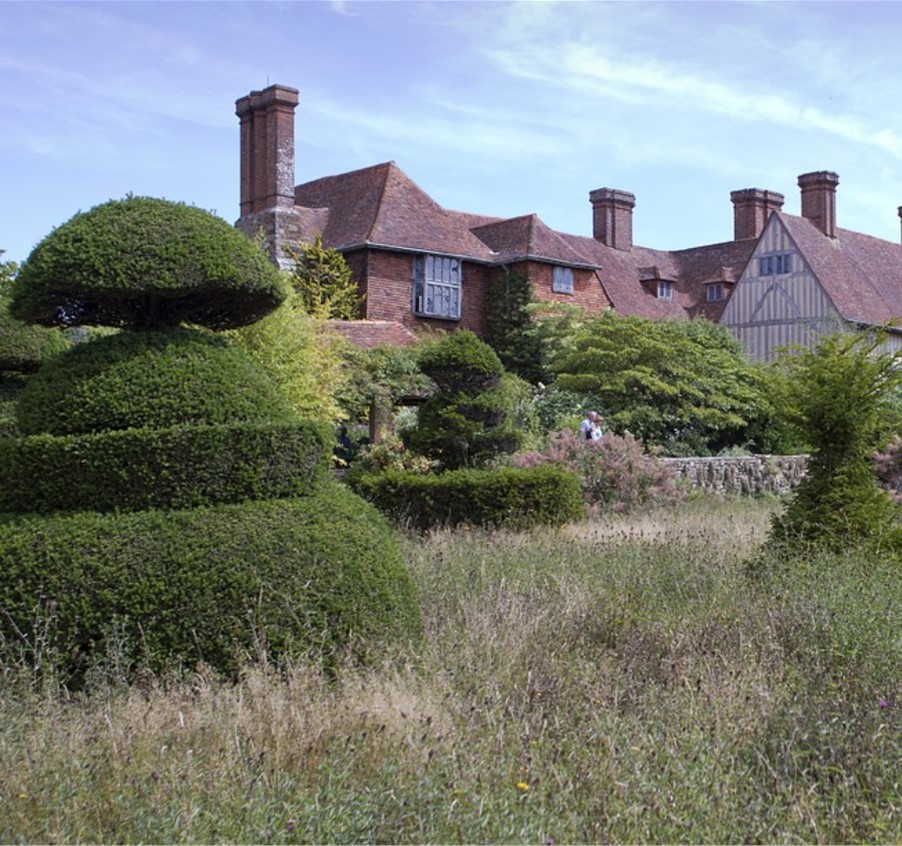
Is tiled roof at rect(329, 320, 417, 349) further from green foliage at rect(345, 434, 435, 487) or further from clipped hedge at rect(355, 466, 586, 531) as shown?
clipped hedge at rect(355, 466, 586, 531)

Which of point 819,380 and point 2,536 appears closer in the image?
point 2,536

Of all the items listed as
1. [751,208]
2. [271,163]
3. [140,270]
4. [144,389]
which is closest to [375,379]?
[271,163]

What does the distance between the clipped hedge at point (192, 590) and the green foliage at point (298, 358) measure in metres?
11.5

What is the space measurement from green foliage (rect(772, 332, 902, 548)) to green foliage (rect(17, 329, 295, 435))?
3.90 m

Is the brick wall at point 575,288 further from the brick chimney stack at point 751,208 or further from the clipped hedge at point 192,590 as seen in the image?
the clipped hedge at point 192,590

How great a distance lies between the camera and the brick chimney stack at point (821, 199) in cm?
3909

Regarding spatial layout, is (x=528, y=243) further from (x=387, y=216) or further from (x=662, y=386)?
(x=662, y=386)

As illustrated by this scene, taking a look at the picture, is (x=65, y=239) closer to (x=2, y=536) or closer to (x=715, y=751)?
(x=2, y=536)

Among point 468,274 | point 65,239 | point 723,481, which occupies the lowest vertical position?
point 723,481

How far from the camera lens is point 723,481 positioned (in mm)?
19234

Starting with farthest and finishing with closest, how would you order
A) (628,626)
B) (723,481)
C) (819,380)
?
(723,481) < (819,380) < (628,626)

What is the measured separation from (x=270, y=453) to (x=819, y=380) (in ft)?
13.8

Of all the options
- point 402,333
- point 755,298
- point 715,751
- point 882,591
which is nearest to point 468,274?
point 402,333

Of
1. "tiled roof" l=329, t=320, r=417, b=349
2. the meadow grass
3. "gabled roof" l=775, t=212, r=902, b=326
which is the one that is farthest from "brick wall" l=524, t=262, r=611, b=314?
the meadow grass
